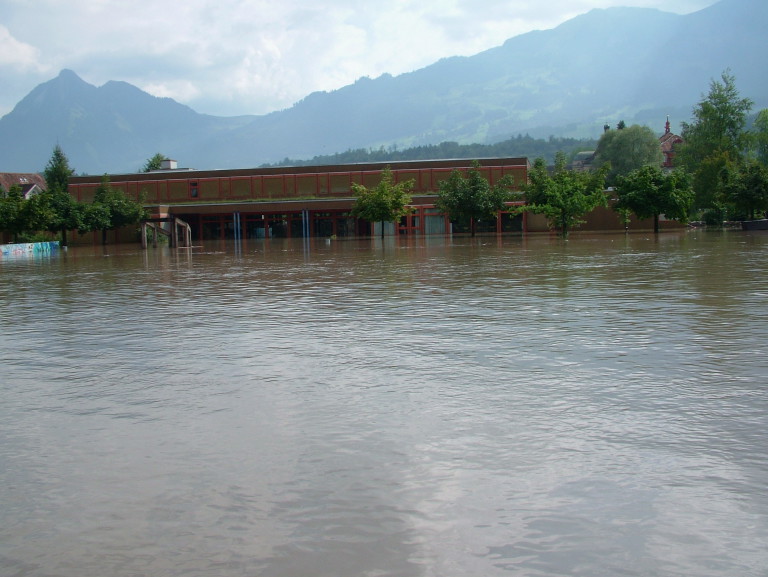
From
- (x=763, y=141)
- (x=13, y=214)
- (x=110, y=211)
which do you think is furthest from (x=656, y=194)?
(x=763, y=141)

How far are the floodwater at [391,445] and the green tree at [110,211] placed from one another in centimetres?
5434

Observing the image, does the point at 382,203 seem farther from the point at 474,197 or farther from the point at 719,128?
the point at 719,128

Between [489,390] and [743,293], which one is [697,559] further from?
[743,293]

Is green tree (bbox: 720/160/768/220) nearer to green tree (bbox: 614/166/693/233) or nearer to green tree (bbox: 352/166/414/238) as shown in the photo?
green tree (bbox: 614/166/693/233)

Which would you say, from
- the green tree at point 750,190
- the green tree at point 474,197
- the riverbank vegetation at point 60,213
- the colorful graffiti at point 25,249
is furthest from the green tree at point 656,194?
the riverbank vegetation at point 60,213

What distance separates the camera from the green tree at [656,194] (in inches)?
2042

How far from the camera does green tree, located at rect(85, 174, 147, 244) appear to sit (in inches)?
2488

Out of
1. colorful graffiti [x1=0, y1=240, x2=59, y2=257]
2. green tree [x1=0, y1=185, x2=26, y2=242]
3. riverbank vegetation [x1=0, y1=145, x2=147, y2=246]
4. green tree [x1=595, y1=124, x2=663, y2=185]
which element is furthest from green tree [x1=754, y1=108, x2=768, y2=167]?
green tree [x1=0, y1=185, x2=26, y2=242]

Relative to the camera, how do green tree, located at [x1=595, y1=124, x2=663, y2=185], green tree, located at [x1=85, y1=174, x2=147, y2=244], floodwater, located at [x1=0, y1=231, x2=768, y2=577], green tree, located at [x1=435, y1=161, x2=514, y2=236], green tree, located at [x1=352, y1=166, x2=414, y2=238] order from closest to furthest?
floodwater, located at [x1=0, y1=231, x2=768, y2=577]
green tree, located at [x1=435, y1=161, x2=514, y2=236]
green tree, located at [x1=352, y1=166, x2=414, y2=238]
green tree, located at [x1=85, y1=174, x2=147, y2=244]
green tree, located at [x1=595, y1=124, x2=663, y2=185]

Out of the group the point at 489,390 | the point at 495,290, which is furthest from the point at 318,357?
the point at 495,290

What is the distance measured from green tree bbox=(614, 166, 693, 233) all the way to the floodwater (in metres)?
42.0

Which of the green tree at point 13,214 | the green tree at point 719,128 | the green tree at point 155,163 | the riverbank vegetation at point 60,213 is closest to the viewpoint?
the green tree at point 13,214

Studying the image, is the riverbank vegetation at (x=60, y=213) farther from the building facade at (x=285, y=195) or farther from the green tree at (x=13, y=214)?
the building facade at (x=285, y=195)

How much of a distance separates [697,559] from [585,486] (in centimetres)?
97
